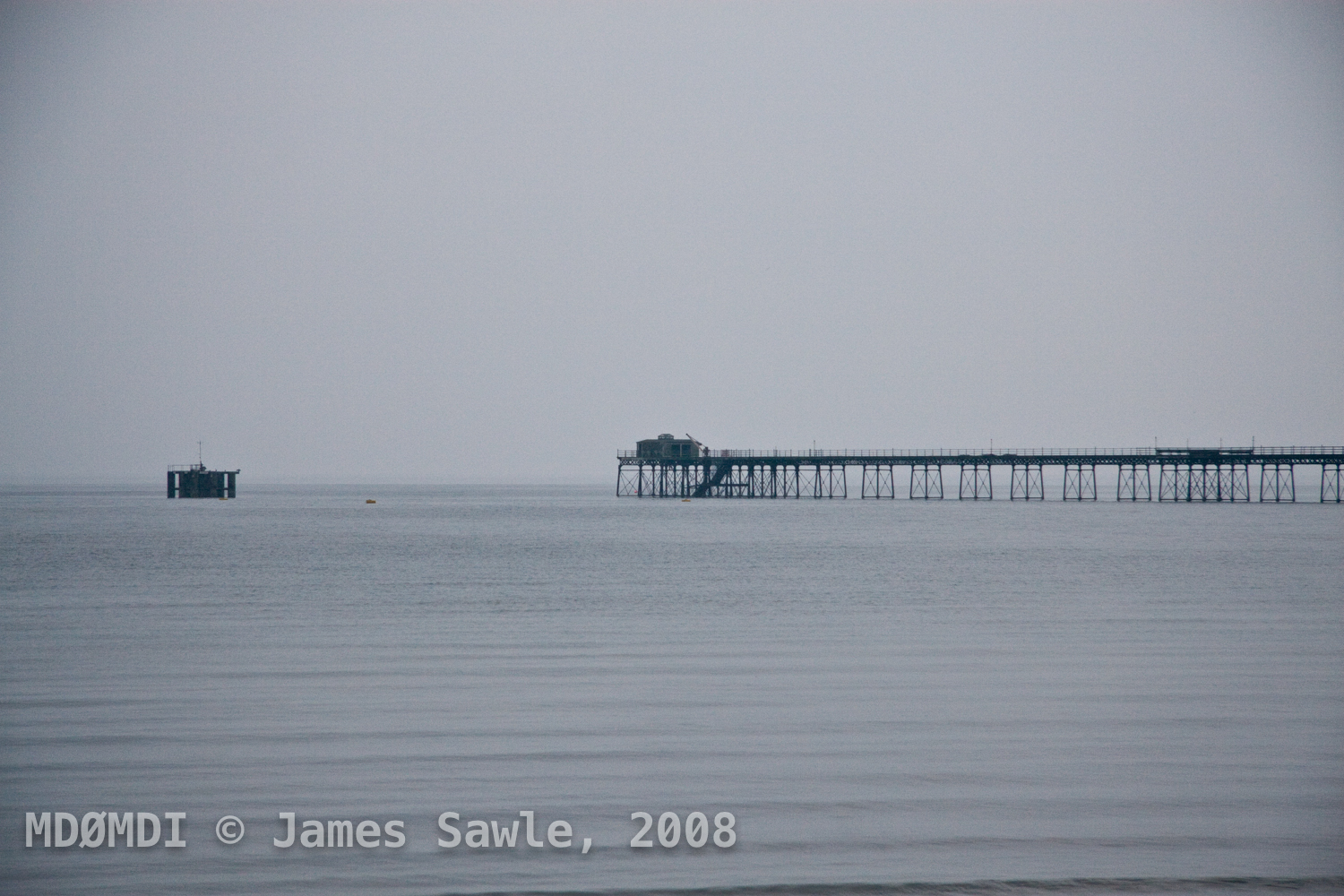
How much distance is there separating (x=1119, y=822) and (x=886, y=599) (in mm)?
17861

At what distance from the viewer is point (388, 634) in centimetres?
2188

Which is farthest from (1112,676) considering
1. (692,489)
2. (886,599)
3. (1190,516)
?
(692,489)

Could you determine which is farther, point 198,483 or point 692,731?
point 198,483

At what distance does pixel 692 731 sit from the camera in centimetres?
1338

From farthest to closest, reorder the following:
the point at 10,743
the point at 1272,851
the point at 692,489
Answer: the point at 692,489, the point at 10,743, the point at 1272,851

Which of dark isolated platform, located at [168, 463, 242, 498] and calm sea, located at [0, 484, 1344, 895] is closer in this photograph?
calm sea, located at [0, 484, 1344, 895]

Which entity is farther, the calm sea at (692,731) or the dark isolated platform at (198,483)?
the dark isolated platform at (198,483)

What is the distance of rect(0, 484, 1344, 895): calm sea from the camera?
9.07 metres

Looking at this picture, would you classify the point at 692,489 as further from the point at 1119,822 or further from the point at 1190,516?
the point at 1119,822

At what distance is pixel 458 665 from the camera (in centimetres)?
1809

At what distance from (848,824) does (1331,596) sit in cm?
2332

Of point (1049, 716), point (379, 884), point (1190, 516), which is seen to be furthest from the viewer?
point (1190, 516)

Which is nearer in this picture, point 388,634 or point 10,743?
point 10,743

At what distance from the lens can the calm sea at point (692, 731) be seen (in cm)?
907
